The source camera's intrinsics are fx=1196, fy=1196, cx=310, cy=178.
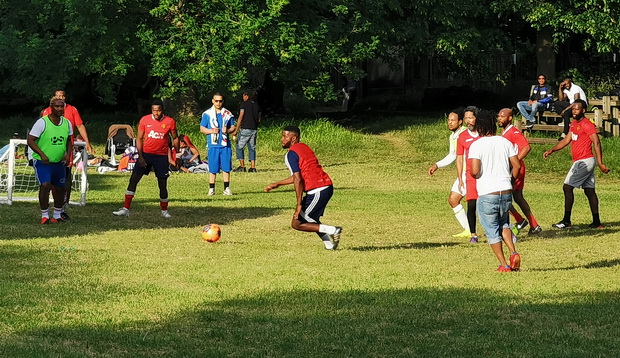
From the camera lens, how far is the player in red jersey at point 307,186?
1484 centimetres

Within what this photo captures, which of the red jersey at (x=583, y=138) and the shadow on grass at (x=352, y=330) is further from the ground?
the red jersey at (x=583, y=138)

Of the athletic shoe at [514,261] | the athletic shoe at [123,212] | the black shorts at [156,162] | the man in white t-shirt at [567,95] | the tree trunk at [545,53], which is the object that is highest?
the tree trunk at [545,53]

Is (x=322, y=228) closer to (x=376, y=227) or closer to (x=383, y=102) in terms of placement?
(x=376, y=227)

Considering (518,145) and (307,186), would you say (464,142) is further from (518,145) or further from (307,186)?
(307,186)

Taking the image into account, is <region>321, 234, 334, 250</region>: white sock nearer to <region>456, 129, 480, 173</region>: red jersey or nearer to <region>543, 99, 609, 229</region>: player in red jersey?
<region>456, 129, 480, 173</region>: red jersey

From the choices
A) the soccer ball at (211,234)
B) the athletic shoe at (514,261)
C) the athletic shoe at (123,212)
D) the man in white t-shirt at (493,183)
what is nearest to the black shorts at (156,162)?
the athletic shoe at (123,212)

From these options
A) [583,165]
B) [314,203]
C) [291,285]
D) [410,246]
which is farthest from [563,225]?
[291,285]

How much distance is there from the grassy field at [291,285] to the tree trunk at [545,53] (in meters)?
22.8

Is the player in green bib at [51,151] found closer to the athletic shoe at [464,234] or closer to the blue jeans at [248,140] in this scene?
the athletic shoe at [464,234]

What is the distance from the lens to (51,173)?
17.8 m

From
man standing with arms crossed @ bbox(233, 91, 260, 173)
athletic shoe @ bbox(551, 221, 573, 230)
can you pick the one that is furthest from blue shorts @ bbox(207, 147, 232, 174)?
athletic shoe @ bbox(551, 221, 573, 230)

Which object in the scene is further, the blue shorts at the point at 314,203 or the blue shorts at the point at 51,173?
the blue shorts at the point at 51,173

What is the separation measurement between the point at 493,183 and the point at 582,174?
578 centimetres

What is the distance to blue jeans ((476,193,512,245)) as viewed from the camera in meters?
12.9
